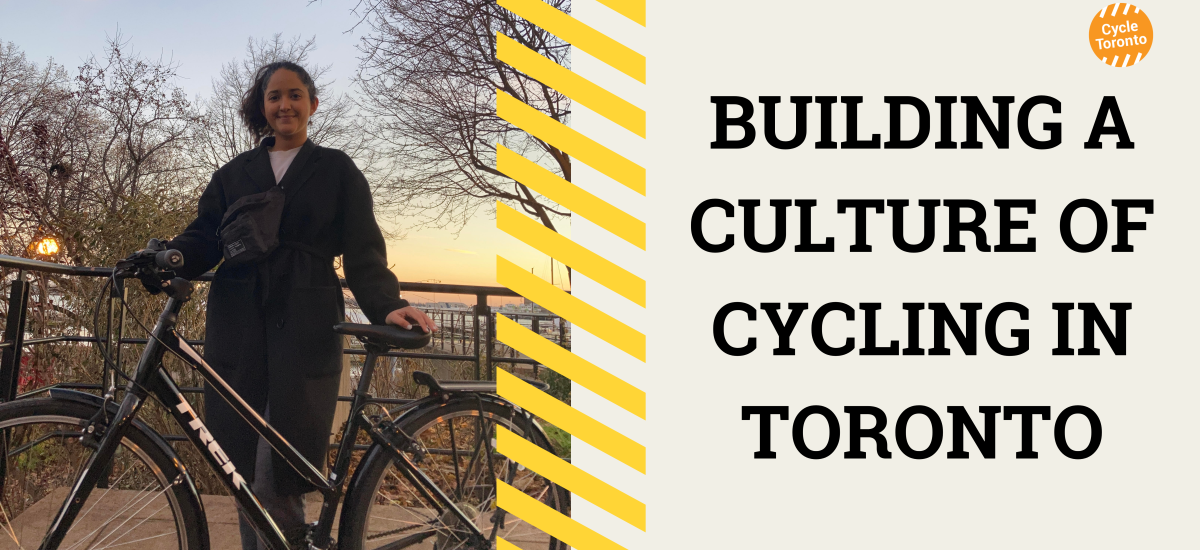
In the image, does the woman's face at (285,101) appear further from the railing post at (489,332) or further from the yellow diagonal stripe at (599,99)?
the railing post at (489,332)

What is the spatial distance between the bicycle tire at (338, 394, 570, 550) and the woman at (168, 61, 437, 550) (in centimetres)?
17

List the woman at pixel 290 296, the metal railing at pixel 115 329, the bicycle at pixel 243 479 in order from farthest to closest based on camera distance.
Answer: the metal railing at pixel 115 329, the woman at pixel 290 296, the bicycle at pixel 243 479

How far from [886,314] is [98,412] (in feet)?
5.71

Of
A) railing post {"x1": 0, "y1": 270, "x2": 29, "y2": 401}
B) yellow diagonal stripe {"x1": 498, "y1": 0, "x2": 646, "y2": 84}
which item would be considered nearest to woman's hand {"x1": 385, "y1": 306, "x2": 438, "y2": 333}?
yellow diagonal stripe {"x1": 498, "y1": 0, "x2": 646, "y2": 84}

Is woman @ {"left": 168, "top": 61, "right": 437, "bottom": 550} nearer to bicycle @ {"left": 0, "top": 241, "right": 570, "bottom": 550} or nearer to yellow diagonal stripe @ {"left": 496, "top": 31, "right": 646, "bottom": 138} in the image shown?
bicycle @ {"left": 0, "top": 241, "right": 570, "bottom": 550}

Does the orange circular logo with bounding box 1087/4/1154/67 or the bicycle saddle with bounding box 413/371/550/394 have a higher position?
the orange circular logo with bounding box 1087/4/1154/67

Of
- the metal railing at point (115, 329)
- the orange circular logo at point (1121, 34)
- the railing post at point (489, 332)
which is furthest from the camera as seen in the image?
the railing post at point (489, 332)

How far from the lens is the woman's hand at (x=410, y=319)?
1781 mm

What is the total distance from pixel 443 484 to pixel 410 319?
445mm

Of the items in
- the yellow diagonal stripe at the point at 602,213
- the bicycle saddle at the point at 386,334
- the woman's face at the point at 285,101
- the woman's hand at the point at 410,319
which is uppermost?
the woman's face at the point at 285,101

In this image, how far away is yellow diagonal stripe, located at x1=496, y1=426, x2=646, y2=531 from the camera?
1601mm

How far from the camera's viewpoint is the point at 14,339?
7.57ft

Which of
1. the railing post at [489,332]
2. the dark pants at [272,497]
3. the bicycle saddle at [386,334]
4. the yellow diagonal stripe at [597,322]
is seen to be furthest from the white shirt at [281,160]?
the railing post at [489,332]

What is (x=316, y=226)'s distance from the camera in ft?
6.14
